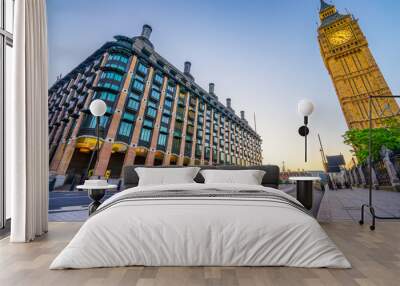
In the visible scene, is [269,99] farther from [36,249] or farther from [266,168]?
[36,249]

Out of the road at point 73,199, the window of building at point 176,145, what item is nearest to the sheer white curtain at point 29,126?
the road at point 73,199

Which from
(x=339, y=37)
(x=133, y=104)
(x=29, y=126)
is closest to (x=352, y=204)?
(x=339, y=37)

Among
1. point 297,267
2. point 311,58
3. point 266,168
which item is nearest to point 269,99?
point 311,58

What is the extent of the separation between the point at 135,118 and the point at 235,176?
4.35 m

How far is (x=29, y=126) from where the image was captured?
2.67m

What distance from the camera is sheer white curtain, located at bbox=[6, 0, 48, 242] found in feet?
8.48

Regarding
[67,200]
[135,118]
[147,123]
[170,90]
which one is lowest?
[67,200]

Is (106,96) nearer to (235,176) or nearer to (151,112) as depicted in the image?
(151,112)

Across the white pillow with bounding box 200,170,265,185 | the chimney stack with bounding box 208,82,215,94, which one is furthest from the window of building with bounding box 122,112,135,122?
the white pillow with bounding box 200,170,265,185

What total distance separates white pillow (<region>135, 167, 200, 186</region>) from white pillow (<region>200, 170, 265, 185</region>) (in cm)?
24

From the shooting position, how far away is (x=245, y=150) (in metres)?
5.63

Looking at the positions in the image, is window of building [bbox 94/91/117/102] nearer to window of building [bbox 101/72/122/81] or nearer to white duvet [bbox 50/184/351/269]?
window of building [bbox 101/72/122/81]

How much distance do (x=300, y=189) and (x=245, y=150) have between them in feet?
7.29

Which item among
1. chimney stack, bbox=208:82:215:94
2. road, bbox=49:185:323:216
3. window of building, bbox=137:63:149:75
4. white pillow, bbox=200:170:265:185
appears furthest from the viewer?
window of building, bbox=137:63:149:75
